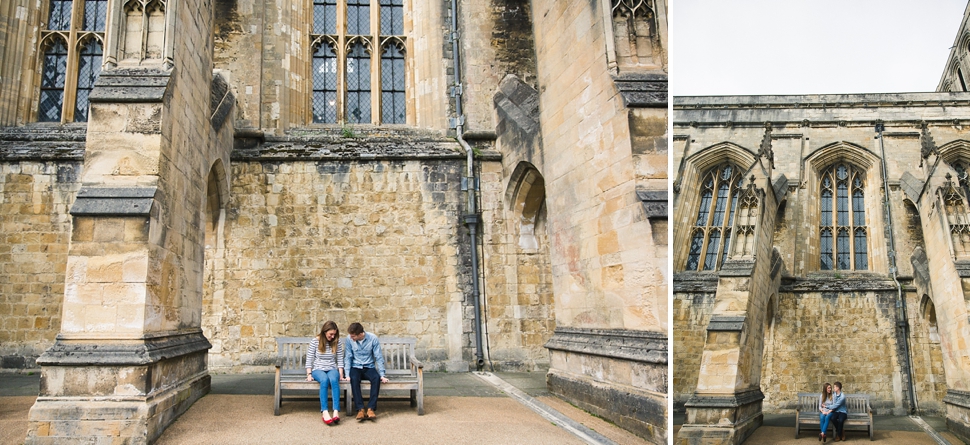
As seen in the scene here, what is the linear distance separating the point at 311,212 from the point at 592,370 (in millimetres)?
Answer: 5271

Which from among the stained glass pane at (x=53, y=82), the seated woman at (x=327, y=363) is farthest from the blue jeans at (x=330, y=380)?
the stained glass pane at (x=53, y=82)

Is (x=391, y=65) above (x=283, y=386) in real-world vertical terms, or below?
above

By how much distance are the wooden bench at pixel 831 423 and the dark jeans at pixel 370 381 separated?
4041 millimetres

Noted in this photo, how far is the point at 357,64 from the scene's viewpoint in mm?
11234

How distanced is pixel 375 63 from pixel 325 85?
0.96m

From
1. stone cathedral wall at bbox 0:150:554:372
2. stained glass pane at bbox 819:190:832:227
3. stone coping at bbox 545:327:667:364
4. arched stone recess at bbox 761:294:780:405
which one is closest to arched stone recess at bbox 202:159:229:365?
stone cathedral wall at bbox 0:150:554:372

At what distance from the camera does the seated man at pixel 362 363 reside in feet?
19.8

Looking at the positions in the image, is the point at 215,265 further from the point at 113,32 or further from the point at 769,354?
the point at 769,354

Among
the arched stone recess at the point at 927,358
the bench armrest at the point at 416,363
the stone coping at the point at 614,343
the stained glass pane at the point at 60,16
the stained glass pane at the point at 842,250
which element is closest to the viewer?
the stone coping at the point at 614,343

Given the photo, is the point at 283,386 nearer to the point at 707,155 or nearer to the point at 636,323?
the point at 636,323

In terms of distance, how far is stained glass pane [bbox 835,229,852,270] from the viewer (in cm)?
1691

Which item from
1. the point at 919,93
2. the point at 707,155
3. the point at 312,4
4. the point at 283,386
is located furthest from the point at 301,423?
the point at 919,93

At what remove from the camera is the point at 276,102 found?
34.2 ft

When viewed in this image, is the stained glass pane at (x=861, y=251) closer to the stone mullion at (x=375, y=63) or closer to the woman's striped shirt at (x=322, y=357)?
the stone mullion at (x=375, y=63)
